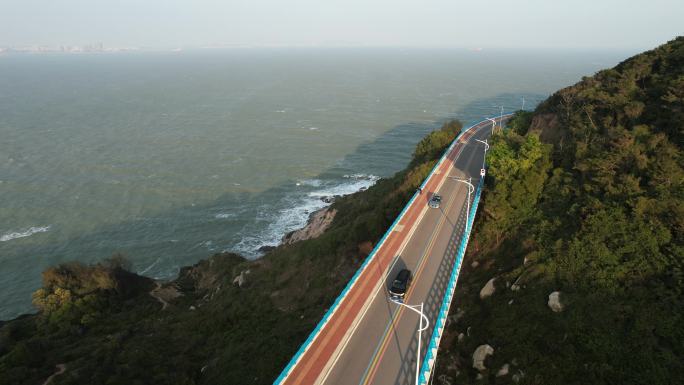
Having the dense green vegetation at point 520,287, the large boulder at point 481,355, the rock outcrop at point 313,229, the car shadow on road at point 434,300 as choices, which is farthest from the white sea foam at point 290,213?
the large boulder at point 481,355

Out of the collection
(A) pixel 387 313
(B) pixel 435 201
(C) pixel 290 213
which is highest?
(B) pixel 435 201

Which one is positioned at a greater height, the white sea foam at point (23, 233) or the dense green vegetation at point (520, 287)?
the dense green vegetation at point (520, 287)

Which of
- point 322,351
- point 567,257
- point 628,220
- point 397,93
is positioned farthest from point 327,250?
point 397,93

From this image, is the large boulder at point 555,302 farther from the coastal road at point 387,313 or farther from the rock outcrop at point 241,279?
the rock outcrop at point 241,279

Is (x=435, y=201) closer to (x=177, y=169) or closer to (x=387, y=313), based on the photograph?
(x=387, y=313)

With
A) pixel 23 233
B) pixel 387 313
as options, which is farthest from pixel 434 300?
pixel 23 233

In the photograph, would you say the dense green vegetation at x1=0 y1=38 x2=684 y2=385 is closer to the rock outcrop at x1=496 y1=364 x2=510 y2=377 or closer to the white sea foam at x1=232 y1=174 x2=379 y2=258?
the rock outcrop at x1=496 y1=364 x2=510 y2=377

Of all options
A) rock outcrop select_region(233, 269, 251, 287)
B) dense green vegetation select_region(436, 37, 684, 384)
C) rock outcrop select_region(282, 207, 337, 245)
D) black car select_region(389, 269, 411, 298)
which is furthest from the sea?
dense green vegetation select_region(436, 37, 684, 384)
